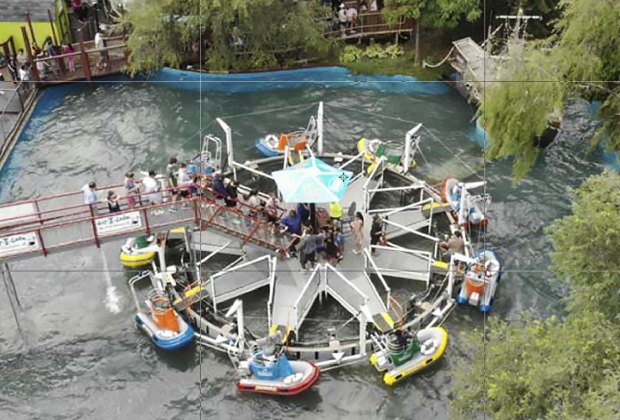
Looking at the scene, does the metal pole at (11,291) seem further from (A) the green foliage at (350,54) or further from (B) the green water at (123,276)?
(A) the green foliage at (350,54)

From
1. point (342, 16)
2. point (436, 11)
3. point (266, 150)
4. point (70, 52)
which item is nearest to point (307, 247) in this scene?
point (266, 150)

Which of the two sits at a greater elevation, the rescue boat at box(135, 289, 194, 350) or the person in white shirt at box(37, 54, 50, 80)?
the person in white shirt at box(37, 54, 50, 80)

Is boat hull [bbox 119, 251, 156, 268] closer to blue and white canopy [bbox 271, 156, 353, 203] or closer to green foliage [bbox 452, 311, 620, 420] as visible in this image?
blue and white canopy [bbox 271, 156, 353, 203]

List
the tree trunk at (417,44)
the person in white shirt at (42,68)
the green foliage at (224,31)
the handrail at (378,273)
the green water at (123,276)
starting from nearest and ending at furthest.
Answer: the green water at (123,276), the handrail at (378,273), the green foliage at (224,31), the person in white shirt at (42,68), the tree trunk at (417,44)

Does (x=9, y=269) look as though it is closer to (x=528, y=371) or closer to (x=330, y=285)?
(x=330, y=285)

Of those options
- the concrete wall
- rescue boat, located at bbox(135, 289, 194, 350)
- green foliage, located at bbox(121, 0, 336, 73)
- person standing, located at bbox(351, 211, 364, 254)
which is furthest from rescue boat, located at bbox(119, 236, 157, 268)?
the concrete wall

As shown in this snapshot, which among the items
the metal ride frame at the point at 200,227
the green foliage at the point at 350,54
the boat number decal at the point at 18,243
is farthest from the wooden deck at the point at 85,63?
the boat number decal at the point at 18,243
